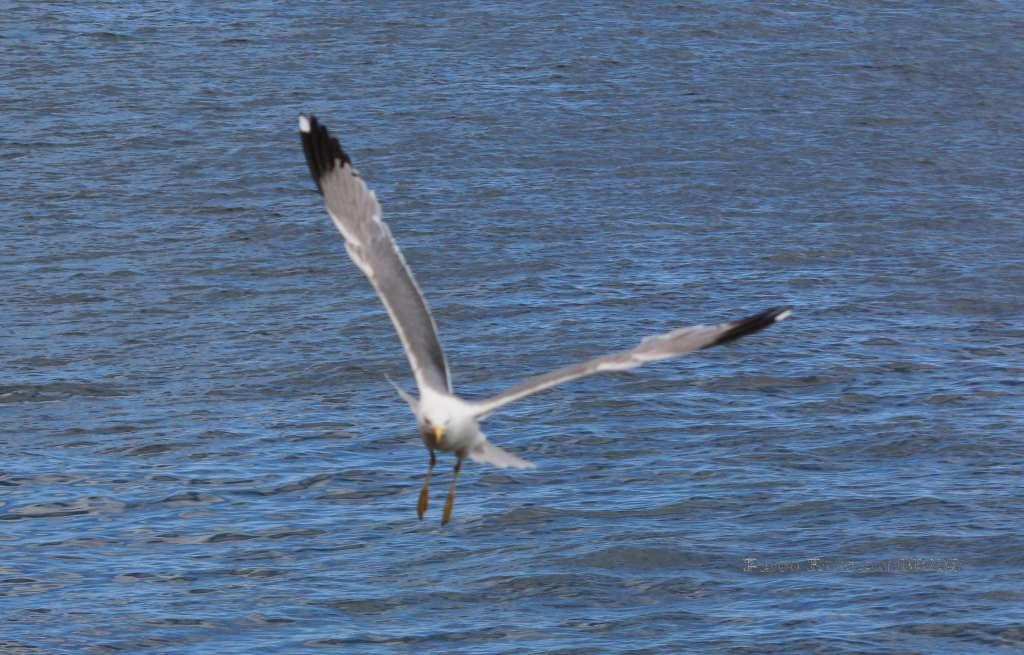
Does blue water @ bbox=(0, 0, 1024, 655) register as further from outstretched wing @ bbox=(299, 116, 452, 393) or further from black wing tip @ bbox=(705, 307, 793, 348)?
black wing tip @ bbox=(705, 307, 793, 348)

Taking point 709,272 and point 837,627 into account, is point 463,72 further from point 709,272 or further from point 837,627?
point 837,627

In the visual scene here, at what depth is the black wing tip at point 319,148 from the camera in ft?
46.7

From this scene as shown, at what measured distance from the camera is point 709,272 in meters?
33.5

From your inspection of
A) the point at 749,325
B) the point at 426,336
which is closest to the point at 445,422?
the point at 426,336

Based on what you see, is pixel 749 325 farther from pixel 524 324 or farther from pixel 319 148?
pixel 524 324

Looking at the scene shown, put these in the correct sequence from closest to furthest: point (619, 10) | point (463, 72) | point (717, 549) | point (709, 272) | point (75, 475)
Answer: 1. point (717, 549)
2. point (75, 475)
3. point (709, 272)
4. point (463, 72)
5. point (619, 10)

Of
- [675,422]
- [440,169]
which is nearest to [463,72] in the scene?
[440,169]

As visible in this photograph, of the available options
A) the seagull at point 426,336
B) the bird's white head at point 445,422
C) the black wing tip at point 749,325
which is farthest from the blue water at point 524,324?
the black wing tip at point 749,325

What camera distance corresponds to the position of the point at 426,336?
46.1 ft

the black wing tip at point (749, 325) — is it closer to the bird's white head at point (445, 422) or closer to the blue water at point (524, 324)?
the bird's white head at point (445, 422)

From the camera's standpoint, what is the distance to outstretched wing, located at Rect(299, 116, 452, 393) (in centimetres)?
1400

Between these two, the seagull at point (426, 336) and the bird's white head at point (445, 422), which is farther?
the bird's white head at point (445, 422)

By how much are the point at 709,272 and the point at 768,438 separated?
529 cm

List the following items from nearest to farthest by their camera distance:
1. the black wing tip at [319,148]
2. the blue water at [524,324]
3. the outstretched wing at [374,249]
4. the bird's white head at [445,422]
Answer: the bird's white head at [445,422]
the outstretched wing at [374,249]
the black wing tip at [319,148]
the blue water at [524,324]
